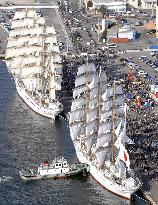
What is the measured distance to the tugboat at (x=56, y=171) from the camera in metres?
89.8

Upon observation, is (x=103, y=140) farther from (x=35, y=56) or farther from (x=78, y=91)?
(x=35, y=56)

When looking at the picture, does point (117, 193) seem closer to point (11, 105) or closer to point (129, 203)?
point (129, 203)

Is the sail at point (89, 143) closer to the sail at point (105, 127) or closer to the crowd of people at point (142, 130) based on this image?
the sail at point (105, 127)

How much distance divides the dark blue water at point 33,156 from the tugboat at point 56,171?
0.72m

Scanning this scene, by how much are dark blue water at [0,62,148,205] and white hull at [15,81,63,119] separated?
2.33 feet

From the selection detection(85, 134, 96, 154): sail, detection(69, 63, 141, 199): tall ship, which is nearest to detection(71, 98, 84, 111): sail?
detection(69, 63, 141, 199): tall ship

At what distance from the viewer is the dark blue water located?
3351 inches

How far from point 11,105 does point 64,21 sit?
167ft

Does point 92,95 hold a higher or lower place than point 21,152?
higher

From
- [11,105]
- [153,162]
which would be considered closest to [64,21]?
[11,105]

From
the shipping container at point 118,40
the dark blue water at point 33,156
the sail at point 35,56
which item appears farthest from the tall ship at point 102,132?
the shipping container at point 118,40

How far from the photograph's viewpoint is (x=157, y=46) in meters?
144

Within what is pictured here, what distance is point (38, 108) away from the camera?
374 ft

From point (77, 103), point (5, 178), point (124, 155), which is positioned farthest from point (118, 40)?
→ point (124, 155)
